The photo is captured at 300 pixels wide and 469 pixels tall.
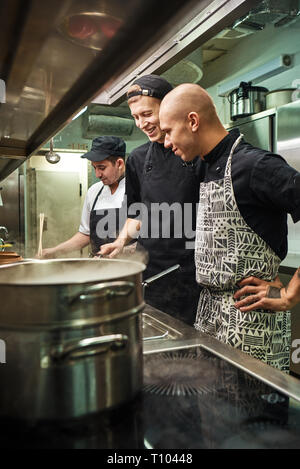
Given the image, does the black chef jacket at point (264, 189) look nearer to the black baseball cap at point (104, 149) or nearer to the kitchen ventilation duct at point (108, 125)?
the black baseball cap at point (104, 149)

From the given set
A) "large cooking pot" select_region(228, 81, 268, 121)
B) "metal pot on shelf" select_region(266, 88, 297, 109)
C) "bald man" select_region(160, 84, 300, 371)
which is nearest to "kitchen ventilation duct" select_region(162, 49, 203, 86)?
"large cooking pot" select_region(228, 81, 268, 121)

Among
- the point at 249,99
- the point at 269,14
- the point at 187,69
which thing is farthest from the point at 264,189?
the point at 187,69

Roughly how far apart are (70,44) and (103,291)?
40cm

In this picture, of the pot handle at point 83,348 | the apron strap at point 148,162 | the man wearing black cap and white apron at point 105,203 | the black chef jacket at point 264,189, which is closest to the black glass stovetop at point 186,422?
the pot handle at point 83,348

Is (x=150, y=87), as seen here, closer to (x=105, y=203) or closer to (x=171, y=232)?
(x=171, y=232)

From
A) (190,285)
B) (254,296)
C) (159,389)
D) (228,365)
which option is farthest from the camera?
(190,285)

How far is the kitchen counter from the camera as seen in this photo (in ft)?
1.80

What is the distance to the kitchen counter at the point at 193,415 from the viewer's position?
550 mm

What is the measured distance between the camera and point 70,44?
64 cm

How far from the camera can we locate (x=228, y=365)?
837 millimetres

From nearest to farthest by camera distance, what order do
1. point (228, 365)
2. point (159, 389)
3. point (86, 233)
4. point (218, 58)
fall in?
point (159, 389) < point (228, 365) < point (86, 233) < point (218, 58)
